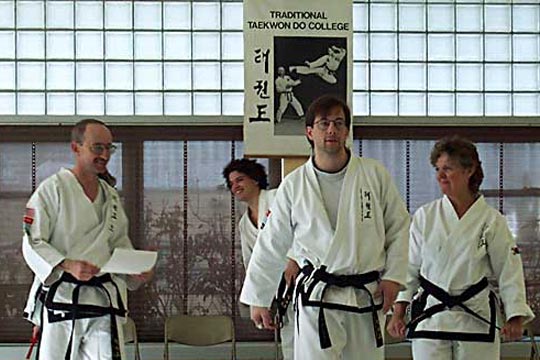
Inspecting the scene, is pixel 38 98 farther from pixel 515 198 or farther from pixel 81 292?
pixel 515 198

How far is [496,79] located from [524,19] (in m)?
0.52

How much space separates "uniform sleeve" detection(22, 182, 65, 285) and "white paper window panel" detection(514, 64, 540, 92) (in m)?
4.14

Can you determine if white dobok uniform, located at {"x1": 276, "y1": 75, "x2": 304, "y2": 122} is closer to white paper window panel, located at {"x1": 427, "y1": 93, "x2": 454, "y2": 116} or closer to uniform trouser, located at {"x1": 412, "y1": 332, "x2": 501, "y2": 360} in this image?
white paper window panel, located at {"x1": 427, "y1": 93, "x2": 454, "y2": 116}

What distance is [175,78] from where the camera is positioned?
6906 millimetres

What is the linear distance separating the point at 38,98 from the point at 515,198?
3749mm

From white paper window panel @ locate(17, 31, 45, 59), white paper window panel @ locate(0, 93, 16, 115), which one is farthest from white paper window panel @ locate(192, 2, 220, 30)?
white paper window panel @ locate(0, 93, 16, 115)

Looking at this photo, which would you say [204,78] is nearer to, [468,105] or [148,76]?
[148,76]

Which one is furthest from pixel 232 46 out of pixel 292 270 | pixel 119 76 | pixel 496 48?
pixel 292 270

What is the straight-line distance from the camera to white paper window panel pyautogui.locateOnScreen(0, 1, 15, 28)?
686cm

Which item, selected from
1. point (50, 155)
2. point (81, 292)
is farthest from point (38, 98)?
point (81, 292)

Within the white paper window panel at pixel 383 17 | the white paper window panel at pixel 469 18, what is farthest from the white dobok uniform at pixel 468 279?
the white paper window panel at pixel 469 18

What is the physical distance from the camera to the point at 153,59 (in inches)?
272

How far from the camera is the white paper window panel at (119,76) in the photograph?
6.86 m

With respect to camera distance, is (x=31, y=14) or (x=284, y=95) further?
(x=31, y=14)
